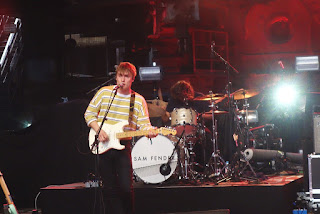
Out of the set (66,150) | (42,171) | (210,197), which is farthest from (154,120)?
(210,197)

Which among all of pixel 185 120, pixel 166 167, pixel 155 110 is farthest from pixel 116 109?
pixel 155 110

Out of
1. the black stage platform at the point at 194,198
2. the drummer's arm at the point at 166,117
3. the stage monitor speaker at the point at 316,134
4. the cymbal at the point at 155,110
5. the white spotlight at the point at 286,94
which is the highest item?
the white spotlight at the point at 286,94

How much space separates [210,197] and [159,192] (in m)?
0.86

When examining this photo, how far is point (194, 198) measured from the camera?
300 inches

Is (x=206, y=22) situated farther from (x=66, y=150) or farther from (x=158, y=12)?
(x=66, y=150)

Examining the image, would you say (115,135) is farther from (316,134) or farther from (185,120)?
(316,134)

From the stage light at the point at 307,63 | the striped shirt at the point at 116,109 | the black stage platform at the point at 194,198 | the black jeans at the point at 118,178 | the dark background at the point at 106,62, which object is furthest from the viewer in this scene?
the stage light at the point at 307,63

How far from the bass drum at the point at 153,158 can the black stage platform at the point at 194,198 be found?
19 centimetres

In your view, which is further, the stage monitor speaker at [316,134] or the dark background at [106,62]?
the dark background at [106,62]

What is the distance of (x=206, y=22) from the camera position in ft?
56.9

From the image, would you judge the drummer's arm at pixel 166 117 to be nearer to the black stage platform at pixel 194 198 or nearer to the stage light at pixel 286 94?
the black stage platform at pixel 194 198

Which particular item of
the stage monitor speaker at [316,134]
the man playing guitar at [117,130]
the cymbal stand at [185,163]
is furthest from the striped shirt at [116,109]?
the stage monitor speaker at [316,134]

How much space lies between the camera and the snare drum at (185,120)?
880 cm

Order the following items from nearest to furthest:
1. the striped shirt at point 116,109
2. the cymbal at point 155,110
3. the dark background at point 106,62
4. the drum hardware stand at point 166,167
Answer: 1. the striped shirt at point 116,109
2. the drum hardware stand at point 166,167
3. the cymbal at point 155,110
4. the dark background at point 106,62
